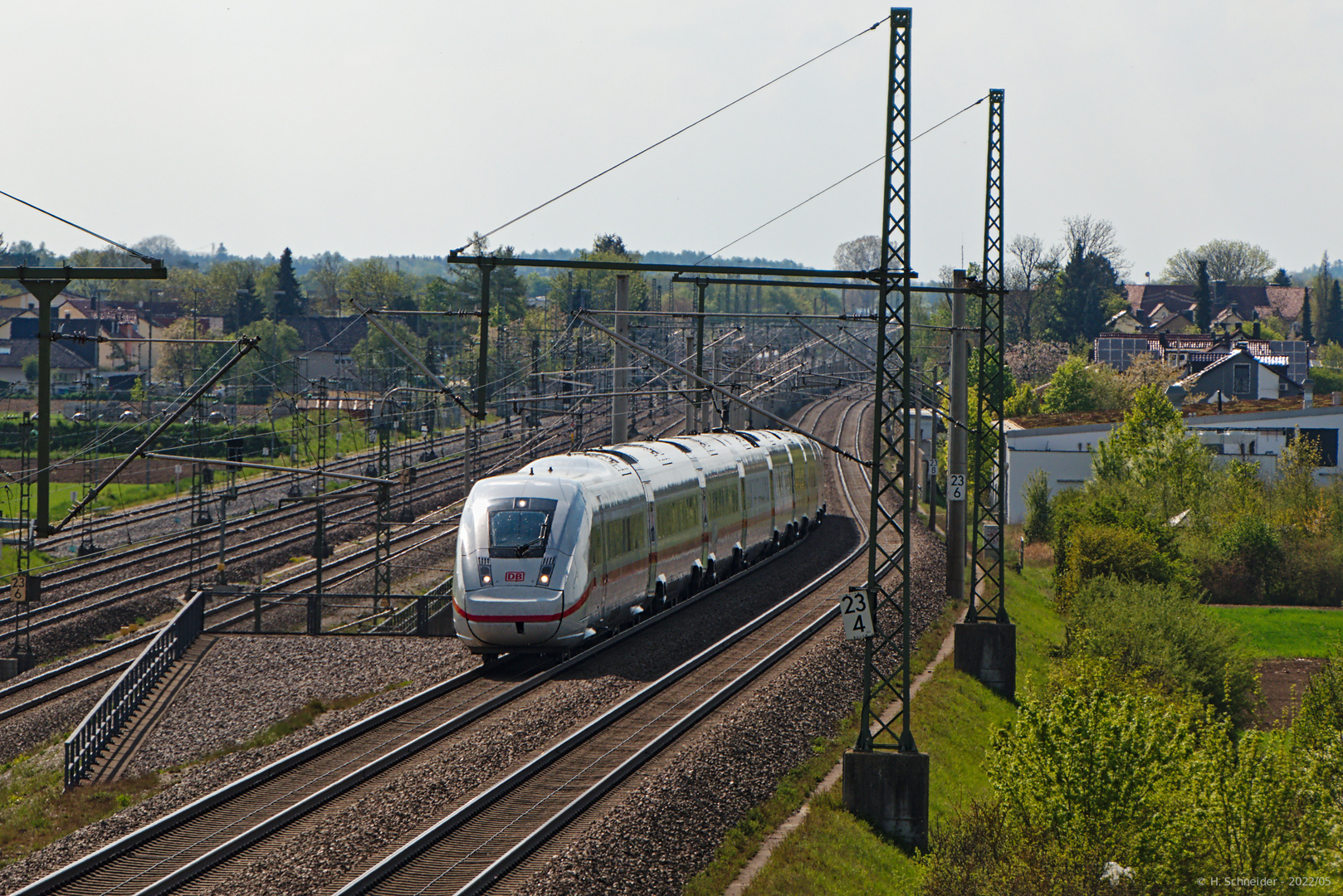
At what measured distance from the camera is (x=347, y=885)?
1338 cm

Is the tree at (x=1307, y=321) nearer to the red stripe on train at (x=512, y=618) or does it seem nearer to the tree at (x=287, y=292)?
the tree at (x=287, y=292)

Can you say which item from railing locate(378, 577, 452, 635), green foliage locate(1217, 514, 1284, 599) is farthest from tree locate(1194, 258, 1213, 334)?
railing locate(378, 577, 452, 635)

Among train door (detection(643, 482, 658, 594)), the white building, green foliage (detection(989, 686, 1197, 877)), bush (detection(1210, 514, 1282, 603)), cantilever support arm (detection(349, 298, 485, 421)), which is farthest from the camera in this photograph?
the white building

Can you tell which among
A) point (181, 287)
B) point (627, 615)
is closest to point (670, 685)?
point (627, 615)

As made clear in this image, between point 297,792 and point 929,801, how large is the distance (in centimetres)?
995

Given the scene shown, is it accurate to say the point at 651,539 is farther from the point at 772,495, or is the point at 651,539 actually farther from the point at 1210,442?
the point at 1210,442

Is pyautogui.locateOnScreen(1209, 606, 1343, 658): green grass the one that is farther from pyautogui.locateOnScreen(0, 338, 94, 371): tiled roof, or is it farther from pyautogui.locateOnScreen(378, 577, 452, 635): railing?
pyautogui.locateOnScreen(0, 338, 94, 371): tiled roof

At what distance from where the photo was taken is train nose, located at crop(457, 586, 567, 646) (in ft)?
72.8

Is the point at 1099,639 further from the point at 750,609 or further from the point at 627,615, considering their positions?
the point at 627,615

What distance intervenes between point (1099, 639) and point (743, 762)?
16.8 meters

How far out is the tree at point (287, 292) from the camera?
15188 cm

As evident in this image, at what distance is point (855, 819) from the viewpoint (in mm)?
18453

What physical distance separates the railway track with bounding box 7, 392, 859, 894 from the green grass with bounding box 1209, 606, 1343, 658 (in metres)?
30.0

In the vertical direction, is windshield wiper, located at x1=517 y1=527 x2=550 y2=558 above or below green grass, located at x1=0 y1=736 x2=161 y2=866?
above
